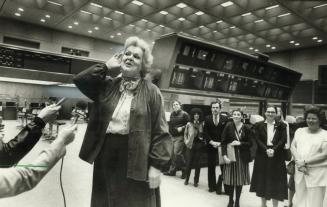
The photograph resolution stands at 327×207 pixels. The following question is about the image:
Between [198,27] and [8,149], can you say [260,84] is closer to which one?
[198,27]

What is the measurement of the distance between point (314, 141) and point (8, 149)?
2667 millimetres

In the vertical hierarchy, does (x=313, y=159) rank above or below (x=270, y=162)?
above

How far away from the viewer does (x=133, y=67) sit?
1.30 metres

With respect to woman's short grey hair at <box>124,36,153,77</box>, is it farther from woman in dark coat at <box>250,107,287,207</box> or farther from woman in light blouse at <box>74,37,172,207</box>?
woman in dark coat at <box>250,107,287,207</box>

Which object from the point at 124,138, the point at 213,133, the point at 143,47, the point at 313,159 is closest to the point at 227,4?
the point at 213,133

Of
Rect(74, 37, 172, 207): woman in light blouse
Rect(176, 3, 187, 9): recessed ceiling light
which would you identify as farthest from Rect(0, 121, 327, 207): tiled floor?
Rect(176, 3, 187, 9): recessed ceiling light

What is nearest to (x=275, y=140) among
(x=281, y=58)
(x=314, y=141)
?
(x=314, y=141)

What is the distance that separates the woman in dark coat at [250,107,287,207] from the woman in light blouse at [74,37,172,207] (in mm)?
2149

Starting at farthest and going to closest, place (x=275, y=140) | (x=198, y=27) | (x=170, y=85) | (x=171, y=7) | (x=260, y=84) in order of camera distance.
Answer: (x=198, y=27), (x=171, y=7), (x=260, y=84), (x=170, y=85), (x=275, y=140)

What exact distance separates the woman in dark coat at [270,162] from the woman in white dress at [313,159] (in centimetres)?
34

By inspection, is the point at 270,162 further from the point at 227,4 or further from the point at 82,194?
the point at 227,4

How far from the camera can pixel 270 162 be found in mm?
3020

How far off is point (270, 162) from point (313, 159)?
1.98 ft

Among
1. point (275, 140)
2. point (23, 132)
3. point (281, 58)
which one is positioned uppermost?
point (281, 58)
